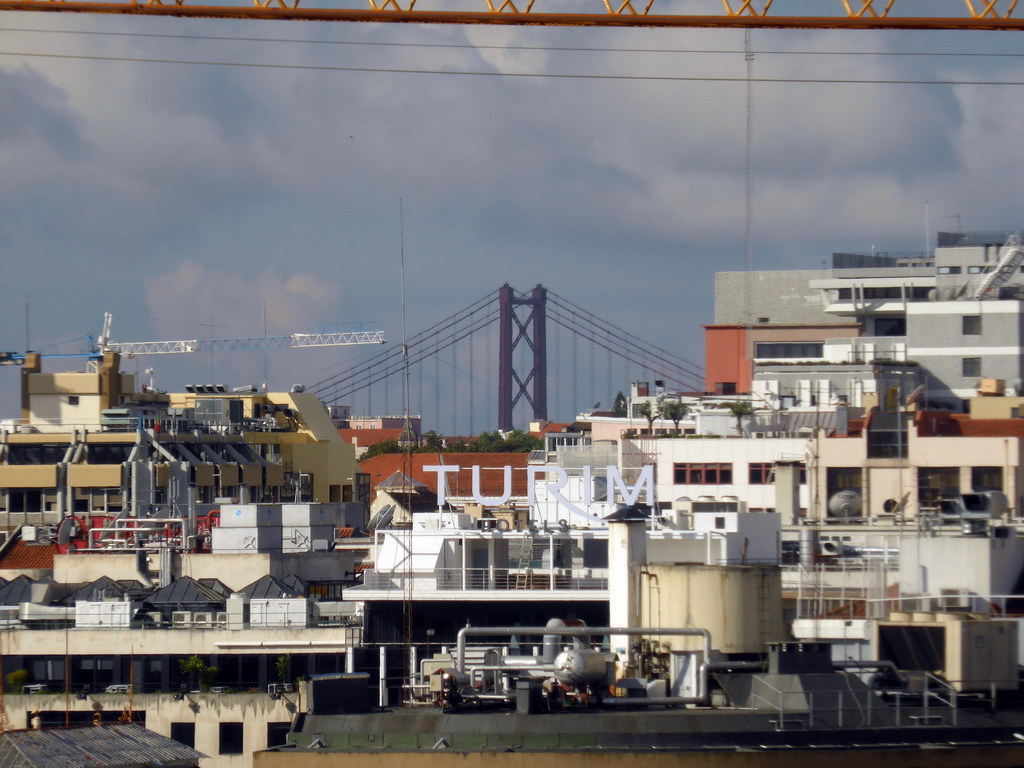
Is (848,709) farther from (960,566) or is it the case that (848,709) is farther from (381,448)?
(381,448)

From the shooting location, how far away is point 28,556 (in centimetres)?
5497

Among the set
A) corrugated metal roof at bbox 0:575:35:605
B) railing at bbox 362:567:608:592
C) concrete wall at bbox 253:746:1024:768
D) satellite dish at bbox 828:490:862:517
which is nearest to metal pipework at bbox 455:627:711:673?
concrete wall at bbox 253:746:1024:768

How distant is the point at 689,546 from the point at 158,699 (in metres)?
13.8

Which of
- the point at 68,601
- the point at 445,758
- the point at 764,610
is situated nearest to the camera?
the point at 445,758

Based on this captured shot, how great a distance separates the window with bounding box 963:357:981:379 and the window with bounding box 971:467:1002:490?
2873 centimetres

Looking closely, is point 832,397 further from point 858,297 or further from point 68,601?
point 68,601

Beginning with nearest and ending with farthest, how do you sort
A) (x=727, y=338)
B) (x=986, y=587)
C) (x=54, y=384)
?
(x=986, y=587), (x=54, y=384), (x=727, y=338)

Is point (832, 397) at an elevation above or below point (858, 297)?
below

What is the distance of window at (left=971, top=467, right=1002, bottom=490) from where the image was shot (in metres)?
52.9

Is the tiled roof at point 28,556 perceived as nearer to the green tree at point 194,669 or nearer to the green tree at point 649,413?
the green tree at point 194,669

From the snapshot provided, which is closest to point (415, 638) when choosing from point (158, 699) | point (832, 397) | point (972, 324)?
point (158, 699)

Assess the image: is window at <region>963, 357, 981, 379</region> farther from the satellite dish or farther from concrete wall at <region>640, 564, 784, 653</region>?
concrete wall at <region>640, 564, 784, 653</region>

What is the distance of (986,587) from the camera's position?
3219cm

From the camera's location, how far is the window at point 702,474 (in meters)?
58.7
